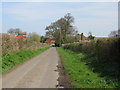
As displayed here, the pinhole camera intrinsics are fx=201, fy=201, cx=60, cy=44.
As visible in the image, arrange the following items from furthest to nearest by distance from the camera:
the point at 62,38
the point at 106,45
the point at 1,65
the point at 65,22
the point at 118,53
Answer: the point at 62,38, the point at 65,22, the point at 106,45, the point at 1,65, the point at 118,53

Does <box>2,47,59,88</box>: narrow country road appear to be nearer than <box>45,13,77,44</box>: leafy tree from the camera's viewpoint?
Yes

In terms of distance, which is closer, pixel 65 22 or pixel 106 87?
pixel 106 87

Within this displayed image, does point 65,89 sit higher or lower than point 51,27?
lower

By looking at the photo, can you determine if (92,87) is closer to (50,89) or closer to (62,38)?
(50,89)

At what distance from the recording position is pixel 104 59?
1429 centimetres

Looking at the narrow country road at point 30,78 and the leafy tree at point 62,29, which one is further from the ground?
the leafy tree at point 62,29

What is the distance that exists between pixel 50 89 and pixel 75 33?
75.1 meters

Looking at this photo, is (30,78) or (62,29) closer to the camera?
(30,78)

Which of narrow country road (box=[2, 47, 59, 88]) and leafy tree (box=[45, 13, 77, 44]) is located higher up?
leafy tree (box=[45, 13, 77, 44])

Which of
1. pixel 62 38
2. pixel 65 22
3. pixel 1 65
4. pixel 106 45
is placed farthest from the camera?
pixel 62 38

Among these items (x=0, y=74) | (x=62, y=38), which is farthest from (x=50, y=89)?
(x=62, y=38)

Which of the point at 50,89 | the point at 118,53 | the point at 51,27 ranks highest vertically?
the point at 51,27

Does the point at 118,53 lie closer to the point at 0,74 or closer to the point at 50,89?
the point at 50,89

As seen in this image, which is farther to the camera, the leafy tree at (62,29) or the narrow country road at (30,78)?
the leafy tree at (62,29)
